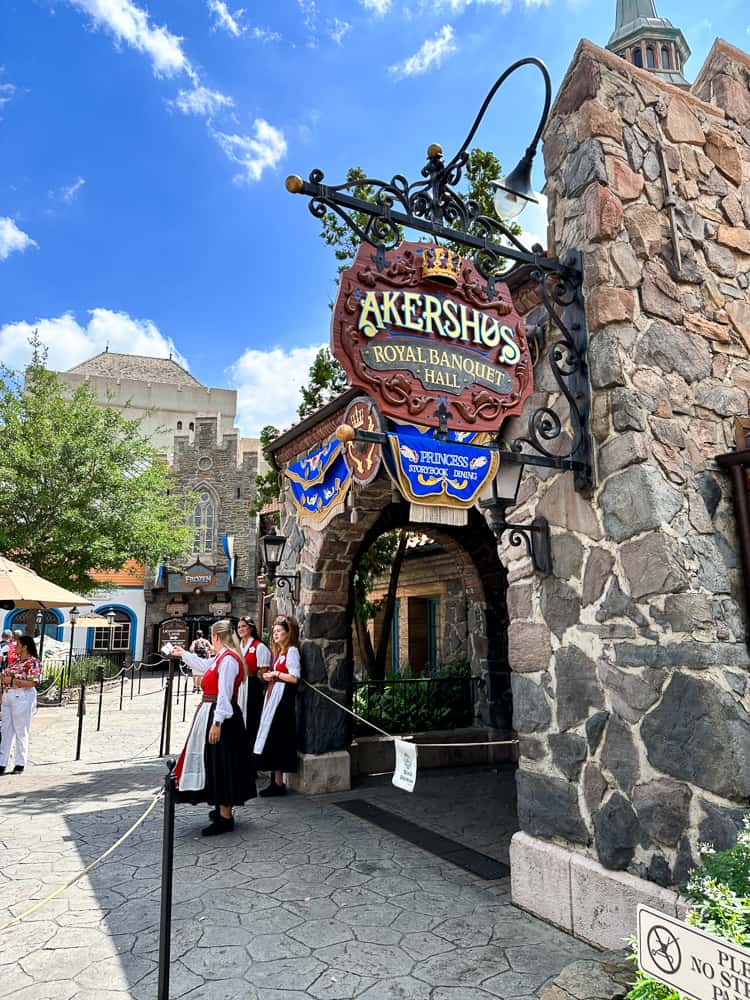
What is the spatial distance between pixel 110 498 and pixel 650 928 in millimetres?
16823

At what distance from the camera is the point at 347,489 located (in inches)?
252

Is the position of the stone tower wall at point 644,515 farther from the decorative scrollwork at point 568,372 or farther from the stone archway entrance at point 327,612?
the stone archway entrance at point 327,612

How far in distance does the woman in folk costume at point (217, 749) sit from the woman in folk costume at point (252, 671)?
3.47 ft

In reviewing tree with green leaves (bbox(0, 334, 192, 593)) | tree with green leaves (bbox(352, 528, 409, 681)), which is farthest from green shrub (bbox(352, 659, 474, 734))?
tree with green leaves (bbox(0, 334, 192, 593))

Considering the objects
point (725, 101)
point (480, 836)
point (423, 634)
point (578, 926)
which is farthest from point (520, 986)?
point (423, 634)

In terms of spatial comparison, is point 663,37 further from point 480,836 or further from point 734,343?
point 480,836

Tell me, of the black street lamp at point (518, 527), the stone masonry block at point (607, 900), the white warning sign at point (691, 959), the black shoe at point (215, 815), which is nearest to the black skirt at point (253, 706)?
the black shoe at point (215, 815)

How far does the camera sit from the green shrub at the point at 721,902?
201 centimetres

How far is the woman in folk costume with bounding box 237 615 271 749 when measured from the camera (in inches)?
266

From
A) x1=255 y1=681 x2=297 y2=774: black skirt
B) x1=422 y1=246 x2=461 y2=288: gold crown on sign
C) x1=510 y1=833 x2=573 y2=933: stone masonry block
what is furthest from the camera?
x1=255 y1=681 x2=297 y2=774: black skirt

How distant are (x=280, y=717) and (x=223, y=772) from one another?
1.41 m

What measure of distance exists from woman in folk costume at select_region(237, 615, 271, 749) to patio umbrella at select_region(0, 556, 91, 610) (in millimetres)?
3462

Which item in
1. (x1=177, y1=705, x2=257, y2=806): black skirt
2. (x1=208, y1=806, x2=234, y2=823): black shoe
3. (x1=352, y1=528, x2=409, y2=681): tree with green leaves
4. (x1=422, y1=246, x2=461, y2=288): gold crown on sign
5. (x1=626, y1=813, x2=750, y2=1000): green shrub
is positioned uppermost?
(x1=422, y1=246, x2=461, y2=288): gold crown on sign

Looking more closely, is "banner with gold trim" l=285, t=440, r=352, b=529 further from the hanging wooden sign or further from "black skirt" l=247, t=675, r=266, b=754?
the hanging wooden sign
